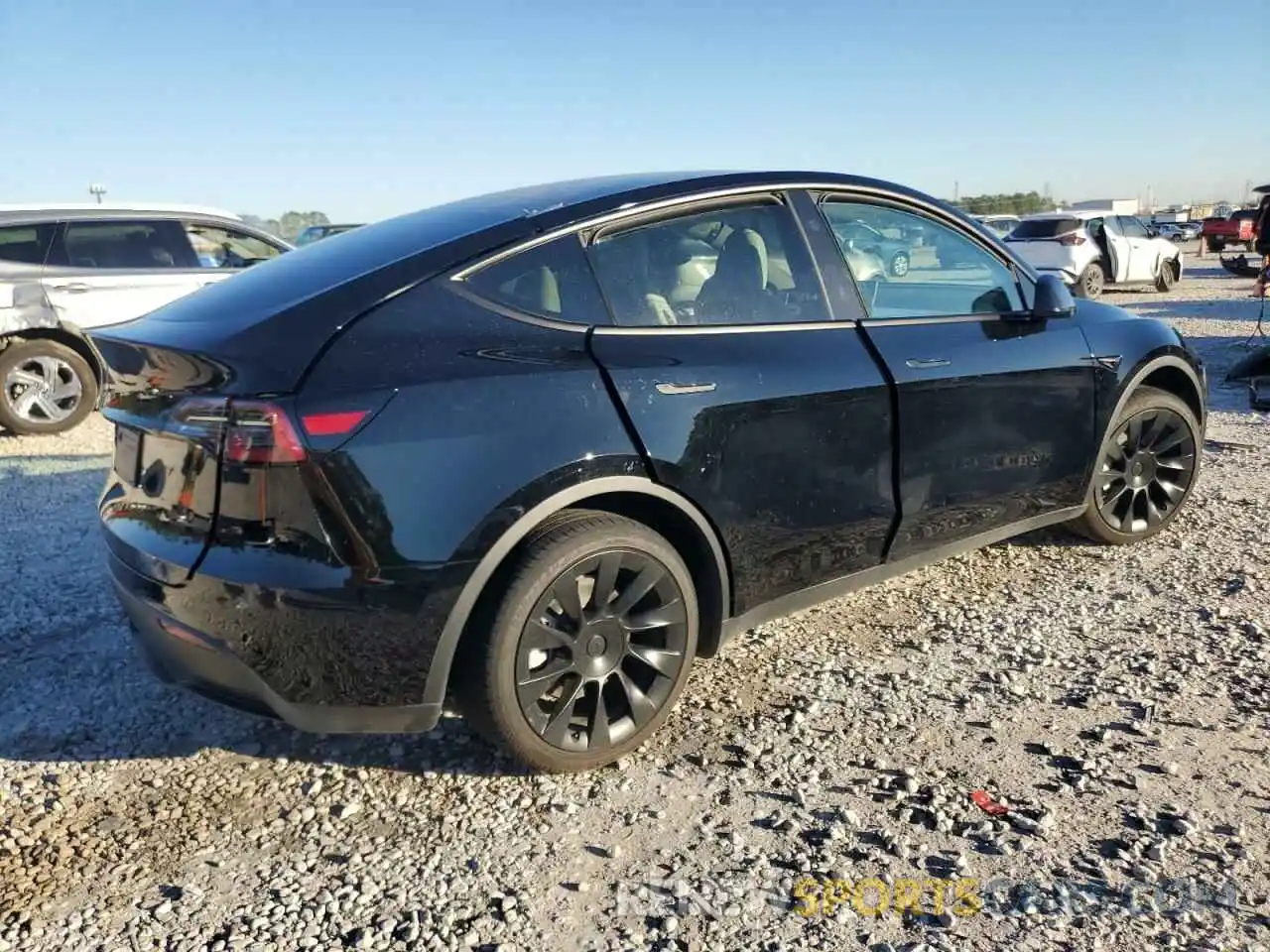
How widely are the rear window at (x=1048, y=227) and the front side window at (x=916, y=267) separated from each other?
14.5 m

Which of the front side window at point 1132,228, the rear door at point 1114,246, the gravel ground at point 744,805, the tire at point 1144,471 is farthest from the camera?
the front side window at point 1132,228

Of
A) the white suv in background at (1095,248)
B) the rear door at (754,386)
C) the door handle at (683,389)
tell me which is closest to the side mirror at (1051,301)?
the rear door at (754,386)

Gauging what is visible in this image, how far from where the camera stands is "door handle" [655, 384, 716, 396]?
2.81 m

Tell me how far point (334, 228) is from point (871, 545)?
1768 cm

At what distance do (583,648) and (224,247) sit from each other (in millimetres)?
7177

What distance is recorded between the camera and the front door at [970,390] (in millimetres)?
3457

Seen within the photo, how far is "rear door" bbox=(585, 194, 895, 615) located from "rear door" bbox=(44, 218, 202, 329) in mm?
5866

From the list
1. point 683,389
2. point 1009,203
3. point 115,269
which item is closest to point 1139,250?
point 115,269

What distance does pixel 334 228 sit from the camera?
18953 millimetres

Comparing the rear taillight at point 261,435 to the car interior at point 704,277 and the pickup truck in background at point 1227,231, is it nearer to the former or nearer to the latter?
the car interior at point 704,277

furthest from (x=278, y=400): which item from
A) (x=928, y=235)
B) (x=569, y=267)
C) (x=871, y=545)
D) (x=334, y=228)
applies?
(x=334, y=228)

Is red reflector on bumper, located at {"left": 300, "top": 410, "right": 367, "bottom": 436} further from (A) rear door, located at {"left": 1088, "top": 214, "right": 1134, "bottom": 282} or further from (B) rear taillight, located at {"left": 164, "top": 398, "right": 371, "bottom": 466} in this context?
(A) rear door, located at {"left": 1088, "top": 214, "right": 1134, "bottom": 282}

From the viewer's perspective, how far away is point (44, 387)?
24.7ft

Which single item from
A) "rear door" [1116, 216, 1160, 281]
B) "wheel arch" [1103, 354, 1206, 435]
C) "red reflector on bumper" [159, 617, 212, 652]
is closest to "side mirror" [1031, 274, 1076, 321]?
"wheel arch" [1103, 354, 1206, 435]
